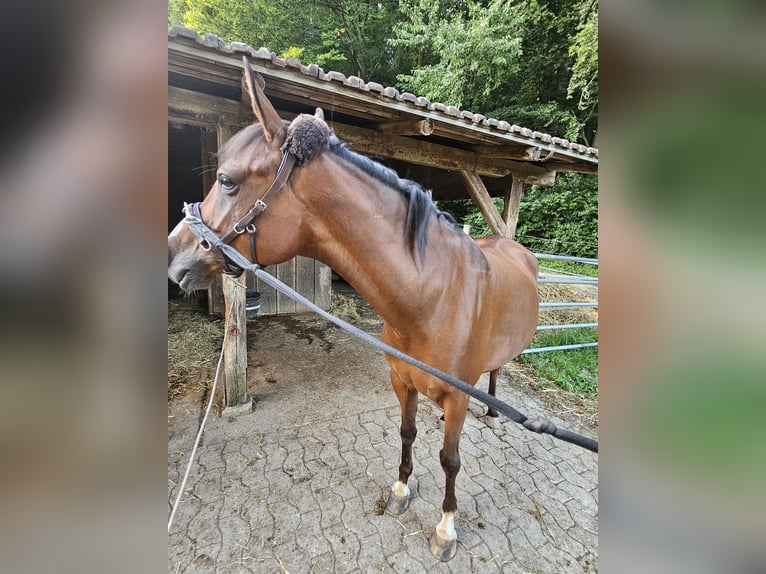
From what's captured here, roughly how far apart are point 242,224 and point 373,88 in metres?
1.73

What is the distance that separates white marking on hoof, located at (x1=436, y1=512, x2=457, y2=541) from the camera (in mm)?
1724

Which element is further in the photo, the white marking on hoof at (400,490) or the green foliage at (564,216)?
the green foliage at (564,216)

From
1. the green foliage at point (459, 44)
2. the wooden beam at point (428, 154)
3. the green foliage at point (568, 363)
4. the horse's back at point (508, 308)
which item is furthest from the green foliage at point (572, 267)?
the horse's back at point (508, 308)

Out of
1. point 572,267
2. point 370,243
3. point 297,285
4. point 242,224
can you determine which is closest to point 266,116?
point 242,224

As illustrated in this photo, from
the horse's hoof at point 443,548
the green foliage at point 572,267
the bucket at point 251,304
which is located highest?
the green foliage at point 572,267

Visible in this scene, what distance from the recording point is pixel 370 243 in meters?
1.34

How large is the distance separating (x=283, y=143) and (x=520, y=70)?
12.0 meters

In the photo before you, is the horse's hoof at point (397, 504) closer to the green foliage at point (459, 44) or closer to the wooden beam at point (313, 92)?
the wooden beam at point (313, 92)

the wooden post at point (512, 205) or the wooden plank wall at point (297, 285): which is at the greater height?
the wooden post at point (512, 205)

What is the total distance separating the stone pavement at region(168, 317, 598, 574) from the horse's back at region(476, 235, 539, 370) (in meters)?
0.90

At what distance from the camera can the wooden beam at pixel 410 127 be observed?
8.91 feet
